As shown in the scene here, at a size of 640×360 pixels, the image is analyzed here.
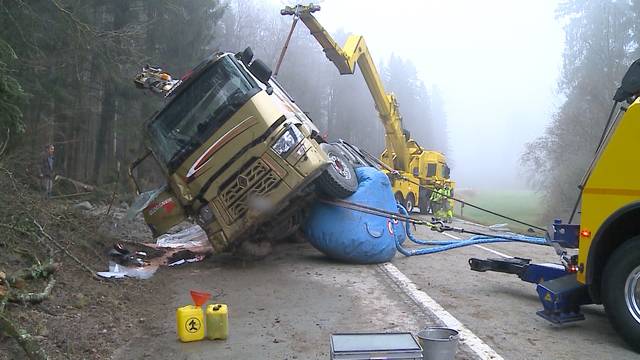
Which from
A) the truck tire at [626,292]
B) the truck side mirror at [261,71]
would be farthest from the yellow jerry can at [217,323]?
the truck side mirror at [261,71]

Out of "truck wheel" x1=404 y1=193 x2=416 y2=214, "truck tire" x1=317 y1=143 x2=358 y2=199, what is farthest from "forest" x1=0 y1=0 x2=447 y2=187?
"truck wheel" x1=404 y1=193 x2=416 y2=214

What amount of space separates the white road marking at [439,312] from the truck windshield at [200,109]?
340 cm

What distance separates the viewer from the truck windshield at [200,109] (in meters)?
7.97

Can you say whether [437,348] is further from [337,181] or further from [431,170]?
[431,170]

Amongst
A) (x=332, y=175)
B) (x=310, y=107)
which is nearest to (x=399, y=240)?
(x=332, y=175)

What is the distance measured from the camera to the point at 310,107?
46.5 m

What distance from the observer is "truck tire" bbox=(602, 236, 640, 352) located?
4422 mm

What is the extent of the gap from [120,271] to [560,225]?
581 centimetres

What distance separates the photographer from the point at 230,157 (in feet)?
25.8

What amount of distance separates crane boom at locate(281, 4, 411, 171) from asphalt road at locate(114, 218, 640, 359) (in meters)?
8.42

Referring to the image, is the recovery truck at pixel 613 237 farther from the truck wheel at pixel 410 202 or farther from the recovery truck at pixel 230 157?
the truck wheel at pixel 410 202

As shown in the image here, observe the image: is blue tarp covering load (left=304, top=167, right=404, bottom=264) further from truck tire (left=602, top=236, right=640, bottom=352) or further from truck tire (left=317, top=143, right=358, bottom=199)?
truck tire (left=602, top=236, right=640, bottom=352)

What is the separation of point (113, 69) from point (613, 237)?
1012cm

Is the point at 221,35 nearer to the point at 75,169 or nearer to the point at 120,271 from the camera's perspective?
the point at 75,169
